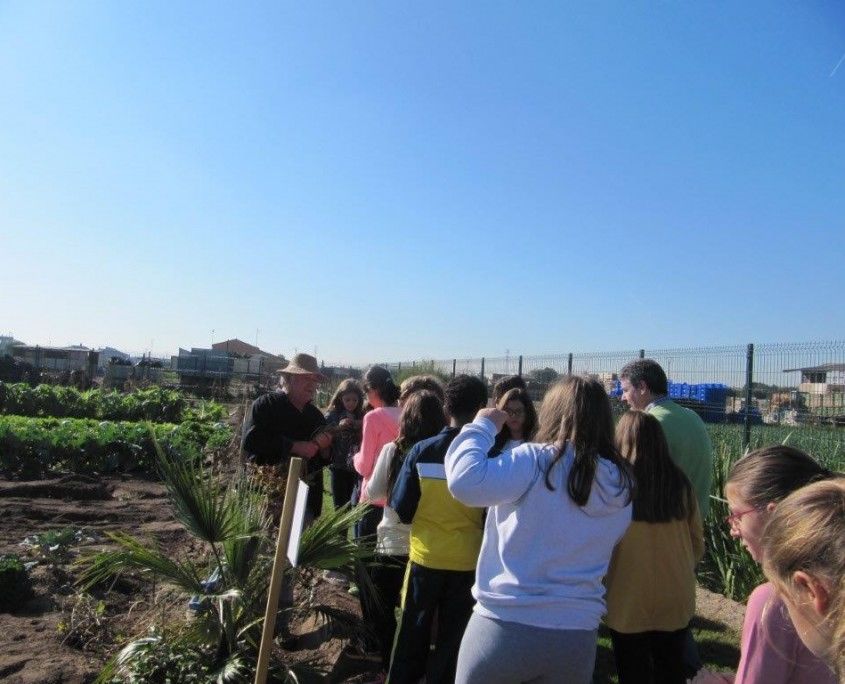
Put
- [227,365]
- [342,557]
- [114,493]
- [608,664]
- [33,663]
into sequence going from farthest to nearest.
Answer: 1. [227,365]
2. [114,493]
3. [608,664]
4. [33,663]
5. [342,557]

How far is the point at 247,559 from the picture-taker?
379 cm

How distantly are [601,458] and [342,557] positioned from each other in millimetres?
1685

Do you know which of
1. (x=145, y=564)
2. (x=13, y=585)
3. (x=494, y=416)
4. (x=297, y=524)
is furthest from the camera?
(x=13, y=585)

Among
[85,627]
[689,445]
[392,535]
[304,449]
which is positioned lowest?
[85,627]

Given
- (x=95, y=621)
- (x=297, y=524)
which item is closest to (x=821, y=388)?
(x=297, y=524)

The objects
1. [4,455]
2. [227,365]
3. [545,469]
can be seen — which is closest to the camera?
[545,469]

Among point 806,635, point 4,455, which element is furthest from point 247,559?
point 4,455

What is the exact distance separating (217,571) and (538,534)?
6.65 feet

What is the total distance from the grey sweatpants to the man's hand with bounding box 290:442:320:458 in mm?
2749

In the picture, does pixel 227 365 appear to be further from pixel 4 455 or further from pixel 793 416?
pixel 793 416

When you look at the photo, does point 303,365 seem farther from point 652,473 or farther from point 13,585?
point 652,473

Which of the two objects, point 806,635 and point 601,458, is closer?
point 806,635

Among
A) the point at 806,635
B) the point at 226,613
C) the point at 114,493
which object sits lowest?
the point at 114,493

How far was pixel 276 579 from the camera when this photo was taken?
2836 millimetres
